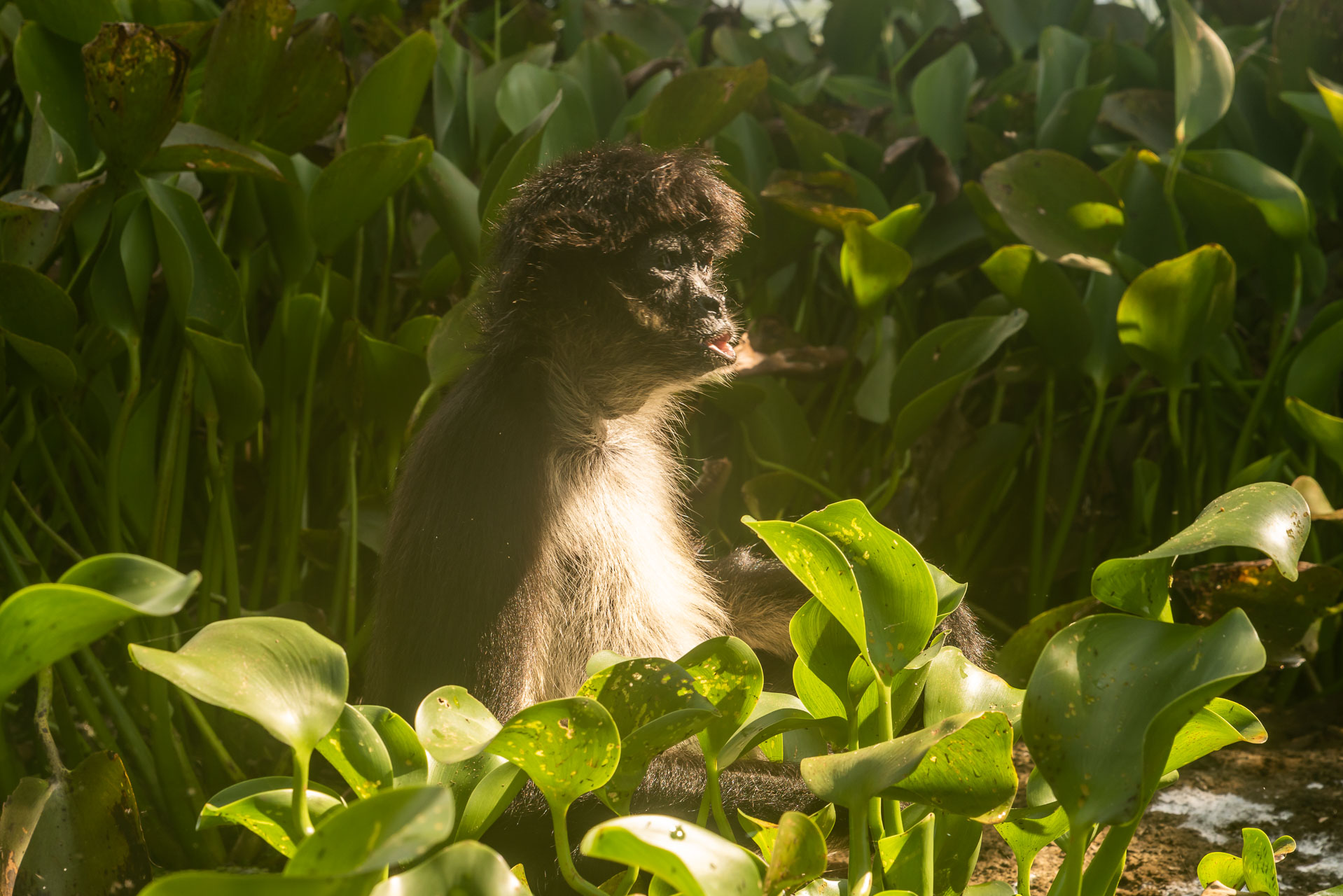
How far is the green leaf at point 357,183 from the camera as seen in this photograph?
2.30 m

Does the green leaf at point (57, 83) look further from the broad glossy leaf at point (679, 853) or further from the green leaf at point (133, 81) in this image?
the broad glossy leaf at point (679, 853)

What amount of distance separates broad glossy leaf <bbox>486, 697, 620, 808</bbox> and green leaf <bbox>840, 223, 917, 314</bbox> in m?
1.73

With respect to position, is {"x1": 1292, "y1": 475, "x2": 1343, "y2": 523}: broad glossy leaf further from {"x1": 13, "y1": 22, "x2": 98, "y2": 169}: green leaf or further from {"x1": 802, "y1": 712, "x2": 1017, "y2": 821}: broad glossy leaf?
{"x1": 13, "y1": 22, "x2": 98, "y2": 169}: green leaf

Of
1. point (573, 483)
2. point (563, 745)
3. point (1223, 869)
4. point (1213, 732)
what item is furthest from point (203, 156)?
point (1223, 869)

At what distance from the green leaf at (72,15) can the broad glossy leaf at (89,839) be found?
157 cm

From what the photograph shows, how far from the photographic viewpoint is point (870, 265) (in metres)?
2.58

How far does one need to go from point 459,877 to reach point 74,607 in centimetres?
35

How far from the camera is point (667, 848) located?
84 cm

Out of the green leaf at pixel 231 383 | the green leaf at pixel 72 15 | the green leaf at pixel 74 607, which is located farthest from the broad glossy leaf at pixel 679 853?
the green leaf at pixel 72 15

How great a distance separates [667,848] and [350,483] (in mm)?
1996

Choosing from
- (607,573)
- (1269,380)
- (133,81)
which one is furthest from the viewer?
(1269,380)

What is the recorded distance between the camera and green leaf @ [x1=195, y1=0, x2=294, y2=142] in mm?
2254

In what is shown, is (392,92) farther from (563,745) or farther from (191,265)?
(563,745)

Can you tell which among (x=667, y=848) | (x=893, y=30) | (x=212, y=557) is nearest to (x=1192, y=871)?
(x=667, y=848)
